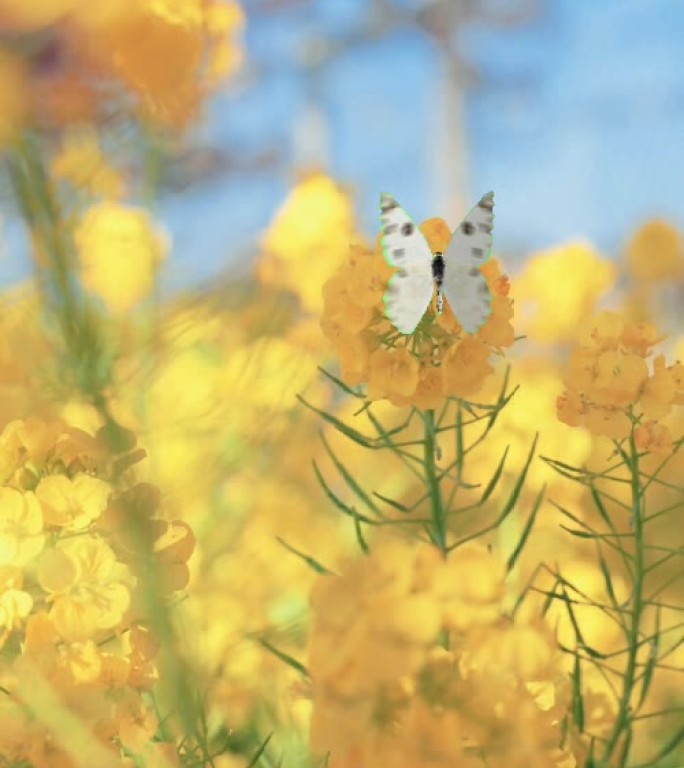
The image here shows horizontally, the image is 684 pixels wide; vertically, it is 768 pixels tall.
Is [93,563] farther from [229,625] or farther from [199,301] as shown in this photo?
[229,625]

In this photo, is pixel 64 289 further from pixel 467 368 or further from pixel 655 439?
pixel 655 439

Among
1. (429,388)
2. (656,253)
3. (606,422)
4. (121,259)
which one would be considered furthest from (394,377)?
(656,253)

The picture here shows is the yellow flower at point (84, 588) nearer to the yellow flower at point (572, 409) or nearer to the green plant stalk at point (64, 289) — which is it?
the green plant stalk at point (64, 289)

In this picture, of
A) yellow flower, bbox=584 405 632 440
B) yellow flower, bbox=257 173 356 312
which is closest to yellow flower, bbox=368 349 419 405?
yellow flower, bbox=584 405 632 440

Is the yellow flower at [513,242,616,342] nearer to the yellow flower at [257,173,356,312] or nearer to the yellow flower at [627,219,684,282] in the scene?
the yellow flower at [627,219,684,282]

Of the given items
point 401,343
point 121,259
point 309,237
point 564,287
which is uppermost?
point 564,287

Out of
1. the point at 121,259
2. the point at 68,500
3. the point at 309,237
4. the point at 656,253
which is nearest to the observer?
the point at 68,500

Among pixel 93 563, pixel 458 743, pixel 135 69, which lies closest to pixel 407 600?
pixel 458 743
